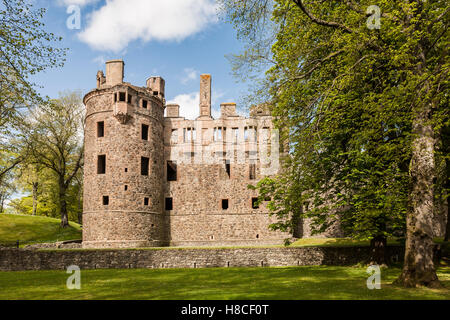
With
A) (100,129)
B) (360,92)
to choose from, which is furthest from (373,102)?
(100,129)

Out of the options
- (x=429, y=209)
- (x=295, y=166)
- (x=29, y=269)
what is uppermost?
(x=295, y=166)

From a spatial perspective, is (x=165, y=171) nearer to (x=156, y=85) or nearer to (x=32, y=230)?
(x=156, y=85)

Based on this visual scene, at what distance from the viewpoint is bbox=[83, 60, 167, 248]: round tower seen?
26938mm

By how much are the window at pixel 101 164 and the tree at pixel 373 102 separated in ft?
59.4

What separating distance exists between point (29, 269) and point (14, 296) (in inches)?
422

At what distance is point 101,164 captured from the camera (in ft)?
95.3

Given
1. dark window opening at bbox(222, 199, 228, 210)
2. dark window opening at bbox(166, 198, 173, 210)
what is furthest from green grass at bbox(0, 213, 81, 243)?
dark window opening at bbox(222, 199, 228, 210)

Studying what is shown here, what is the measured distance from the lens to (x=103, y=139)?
92.8ft

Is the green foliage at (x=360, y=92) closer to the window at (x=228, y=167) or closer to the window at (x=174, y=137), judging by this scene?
the window at (x=228, y=167)

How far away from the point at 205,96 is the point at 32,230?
69.4ft

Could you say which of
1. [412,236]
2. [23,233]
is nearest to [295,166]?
[412,236]

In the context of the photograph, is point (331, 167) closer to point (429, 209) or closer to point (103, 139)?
point (429, 209)
